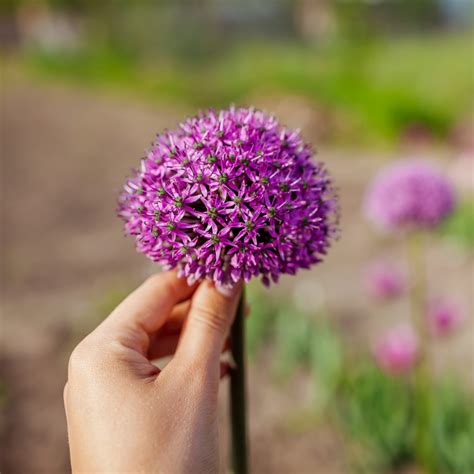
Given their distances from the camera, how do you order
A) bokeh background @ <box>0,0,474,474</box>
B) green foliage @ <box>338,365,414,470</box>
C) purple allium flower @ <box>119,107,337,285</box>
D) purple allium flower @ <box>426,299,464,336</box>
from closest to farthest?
purple allium flower @ <box>119,107,337,285</box>, green foliage @ <box>338,365,414,470</box>, purple allium flower @ <box>426,299,464,336</box>, bokeh background @ <box>0,0,474,474</box>

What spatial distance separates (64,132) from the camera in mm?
10367

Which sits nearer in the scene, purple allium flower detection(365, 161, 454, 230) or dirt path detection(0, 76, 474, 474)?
purple allium flower detection(365, 161, 454, 230)

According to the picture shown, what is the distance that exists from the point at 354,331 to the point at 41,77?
41.8 ft

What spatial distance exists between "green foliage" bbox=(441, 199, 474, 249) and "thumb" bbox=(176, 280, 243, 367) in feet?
14.3

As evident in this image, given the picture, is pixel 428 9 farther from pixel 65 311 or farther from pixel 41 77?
pixel 65 311

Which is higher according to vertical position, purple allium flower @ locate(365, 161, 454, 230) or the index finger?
purple allium flower @ locate(365, 161, 454, 230)

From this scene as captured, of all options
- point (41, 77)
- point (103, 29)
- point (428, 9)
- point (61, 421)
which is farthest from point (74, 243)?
point (428, 9)

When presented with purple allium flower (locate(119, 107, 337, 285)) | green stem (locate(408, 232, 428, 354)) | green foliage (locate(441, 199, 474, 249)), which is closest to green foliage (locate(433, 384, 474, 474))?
green stem (locate(408, 232, 428, 354))

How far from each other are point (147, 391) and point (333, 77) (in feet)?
43.1

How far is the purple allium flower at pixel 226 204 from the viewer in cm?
119

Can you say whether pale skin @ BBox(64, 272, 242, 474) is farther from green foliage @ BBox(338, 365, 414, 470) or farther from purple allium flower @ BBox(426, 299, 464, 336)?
purple allium flower @ BBox(426, 299, 464, 336)

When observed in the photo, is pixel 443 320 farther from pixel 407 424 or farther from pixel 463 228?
pixel 463 228

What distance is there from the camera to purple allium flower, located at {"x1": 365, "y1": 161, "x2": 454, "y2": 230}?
7.34ft

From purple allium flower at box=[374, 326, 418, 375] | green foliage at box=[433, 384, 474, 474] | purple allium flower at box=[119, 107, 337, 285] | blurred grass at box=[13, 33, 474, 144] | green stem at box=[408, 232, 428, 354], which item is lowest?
green foliage at box=[433, 384, 474, 474]
